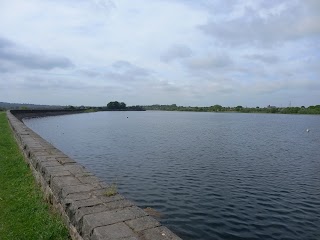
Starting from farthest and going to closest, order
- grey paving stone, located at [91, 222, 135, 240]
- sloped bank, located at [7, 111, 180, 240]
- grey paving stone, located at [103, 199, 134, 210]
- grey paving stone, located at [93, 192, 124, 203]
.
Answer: grey paving stone, located at [93, 192, 124, 203]
grey paving stone, located at [103, 199, 134, 210]
sloped bank, located at [7, 111, 180, 240]
grey paving stone, located at [91, 222, 135, 240]

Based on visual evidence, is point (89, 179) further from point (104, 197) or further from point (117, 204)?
point (117, 204)

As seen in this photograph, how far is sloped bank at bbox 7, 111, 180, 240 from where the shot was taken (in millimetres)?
4605

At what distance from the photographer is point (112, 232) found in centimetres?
454

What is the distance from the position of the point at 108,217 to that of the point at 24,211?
283cm

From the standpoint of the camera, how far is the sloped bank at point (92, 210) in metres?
4.61

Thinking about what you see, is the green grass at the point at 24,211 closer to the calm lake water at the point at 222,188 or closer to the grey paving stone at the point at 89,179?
the grey paving stone at the point at 89,179

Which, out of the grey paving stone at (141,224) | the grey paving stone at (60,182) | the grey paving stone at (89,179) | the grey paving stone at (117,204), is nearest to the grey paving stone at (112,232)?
the grey paving stone at (141,224)

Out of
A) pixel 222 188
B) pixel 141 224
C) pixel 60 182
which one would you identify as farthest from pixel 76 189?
pixel 222 188

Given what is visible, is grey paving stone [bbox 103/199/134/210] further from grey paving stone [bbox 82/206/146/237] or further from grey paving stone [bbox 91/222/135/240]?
grey paving stone [bbox 91/222/135/240]

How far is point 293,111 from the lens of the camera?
158 meters

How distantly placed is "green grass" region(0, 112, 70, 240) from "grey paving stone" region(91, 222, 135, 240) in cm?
124

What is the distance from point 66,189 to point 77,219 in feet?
4.33

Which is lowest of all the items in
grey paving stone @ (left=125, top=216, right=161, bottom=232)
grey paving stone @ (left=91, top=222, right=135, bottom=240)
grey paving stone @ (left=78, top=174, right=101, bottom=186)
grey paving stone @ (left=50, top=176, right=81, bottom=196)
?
grey paving stone @ (left=125, top=216, right=161, bottom=232)

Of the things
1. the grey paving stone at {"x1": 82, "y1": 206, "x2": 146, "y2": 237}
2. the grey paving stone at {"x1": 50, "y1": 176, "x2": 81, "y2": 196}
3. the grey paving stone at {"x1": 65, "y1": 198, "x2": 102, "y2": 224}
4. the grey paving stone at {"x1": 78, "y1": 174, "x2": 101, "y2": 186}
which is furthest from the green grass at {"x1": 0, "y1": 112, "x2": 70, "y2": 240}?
the grey paving stone at {"x1": 78, "y1": 174, "x2": 101, "y2": 186}
